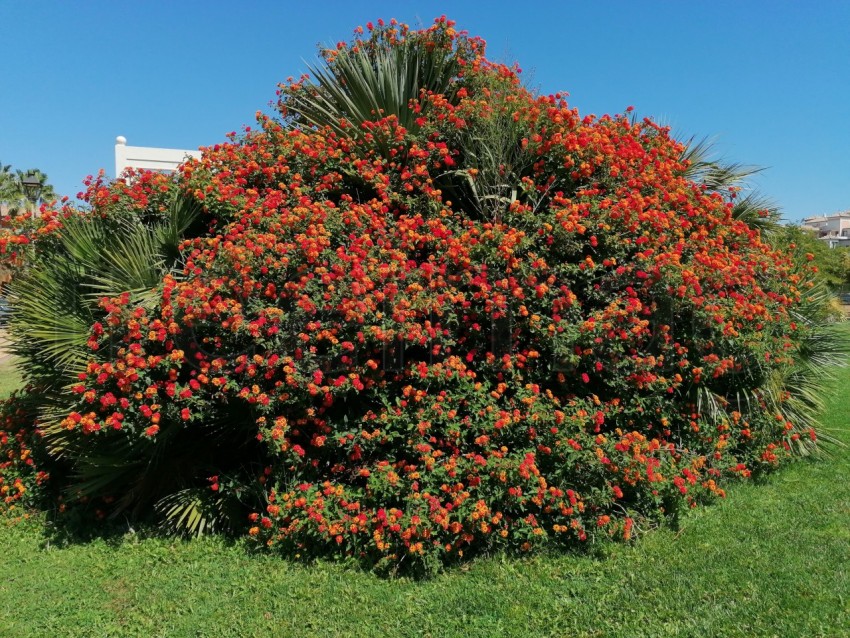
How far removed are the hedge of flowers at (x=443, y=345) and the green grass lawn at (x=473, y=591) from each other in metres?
0.23

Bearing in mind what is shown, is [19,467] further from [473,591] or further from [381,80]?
Answer: [381,80]

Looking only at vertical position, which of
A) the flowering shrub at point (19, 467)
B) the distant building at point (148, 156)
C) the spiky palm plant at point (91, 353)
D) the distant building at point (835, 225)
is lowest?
the flowering shrub at point (19, 467)

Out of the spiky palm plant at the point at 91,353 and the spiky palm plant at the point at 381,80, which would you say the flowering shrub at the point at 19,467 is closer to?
the spiky palm plant at the point at 91,353

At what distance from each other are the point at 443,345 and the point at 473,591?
5.04 ft

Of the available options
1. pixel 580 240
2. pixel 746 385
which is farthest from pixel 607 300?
pixel 746 385

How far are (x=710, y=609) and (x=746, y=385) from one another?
257cm

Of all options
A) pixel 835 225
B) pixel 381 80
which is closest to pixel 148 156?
pixel 381 80

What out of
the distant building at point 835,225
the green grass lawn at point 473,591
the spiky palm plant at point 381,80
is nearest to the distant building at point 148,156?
the spiky palm plant at point 381,80

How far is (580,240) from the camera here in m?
4.63

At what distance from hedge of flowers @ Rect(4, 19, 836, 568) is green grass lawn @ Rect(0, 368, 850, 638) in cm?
23

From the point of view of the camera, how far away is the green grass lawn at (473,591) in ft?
9.96

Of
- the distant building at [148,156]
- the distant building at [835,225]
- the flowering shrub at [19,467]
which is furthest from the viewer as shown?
the distant building at [835,225]

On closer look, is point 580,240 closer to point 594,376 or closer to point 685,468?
point 594,376

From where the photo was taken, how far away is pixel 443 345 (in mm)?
4031
